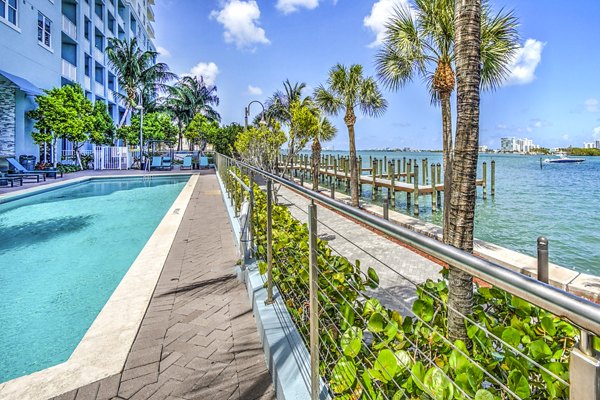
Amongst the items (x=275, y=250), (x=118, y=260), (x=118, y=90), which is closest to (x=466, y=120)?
(x=275, y=250)

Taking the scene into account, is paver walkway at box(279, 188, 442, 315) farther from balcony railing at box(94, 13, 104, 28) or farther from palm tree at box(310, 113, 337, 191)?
balcony railing at box(94, 13, 104, 28)

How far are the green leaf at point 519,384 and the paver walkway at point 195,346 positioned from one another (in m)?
1.36

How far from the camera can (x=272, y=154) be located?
42.6 feet

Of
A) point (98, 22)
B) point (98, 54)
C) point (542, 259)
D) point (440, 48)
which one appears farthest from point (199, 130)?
point (542, 259)

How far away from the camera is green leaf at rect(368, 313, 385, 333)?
1640mm

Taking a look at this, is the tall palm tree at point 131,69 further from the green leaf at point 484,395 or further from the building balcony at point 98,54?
the green leaf at point 484,395

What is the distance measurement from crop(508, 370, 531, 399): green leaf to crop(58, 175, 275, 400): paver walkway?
1356mm

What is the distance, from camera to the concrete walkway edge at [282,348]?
1910mm

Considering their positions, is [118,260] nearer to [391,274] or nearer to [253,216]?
[253,216]

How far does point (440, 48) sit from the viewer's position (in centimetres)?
931

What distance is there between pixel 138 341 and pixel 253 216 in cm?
168

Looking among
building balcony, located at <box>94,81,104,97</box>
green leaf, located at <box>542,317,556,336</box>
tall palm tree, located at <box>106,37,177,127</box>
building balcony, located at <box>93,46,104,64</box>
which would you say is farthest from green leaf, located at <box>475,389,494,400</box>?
building balcony, located at <box>93,46,104,64</box>

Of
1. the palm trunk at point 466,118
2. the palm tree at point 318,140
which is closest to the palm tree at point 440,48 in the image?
the palm trunk at point 466,118

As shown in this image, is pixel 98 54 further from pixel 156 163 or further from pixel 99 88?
pixel 156 163
